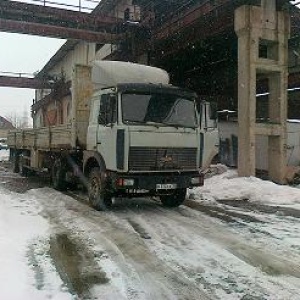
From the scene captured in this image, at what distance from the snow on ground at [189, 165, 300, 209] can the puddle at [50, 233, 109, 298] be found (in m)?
5.83

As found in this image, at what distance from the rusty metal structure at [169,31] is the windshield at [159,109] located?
21.5 ft

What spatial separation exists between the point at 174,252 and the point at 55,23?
14.9 meters

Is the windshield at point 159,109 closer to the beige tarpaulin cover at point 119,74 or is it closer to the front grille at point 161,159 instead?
the front grille at point 161,159

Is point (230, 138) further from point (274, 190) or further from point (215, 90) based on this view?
point (274, 190)

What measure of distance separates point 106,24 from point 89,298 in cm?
1668

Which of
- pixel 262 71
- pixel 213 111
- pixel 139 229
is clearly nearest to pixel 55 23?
pixel 262 71

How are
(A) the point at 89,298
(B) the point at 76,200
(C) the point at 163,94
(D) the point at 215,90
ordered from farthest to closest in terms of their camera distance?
(D) the point at 215,90, (B) the point at 76,200, (C) the point at 163,94, (A) the point at 89,298

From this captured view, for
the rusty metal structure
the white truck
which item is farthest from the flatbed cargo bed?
the rusty metal structure

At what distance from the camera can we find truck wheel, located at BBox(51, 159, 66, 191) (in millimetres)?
12977

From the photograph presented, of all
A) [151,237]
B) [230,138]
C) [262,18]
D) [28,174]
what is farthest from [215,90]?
[151,237]

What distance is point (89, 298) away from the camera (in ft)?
15.3

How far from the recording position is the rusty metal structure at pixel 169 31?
52.6 feet

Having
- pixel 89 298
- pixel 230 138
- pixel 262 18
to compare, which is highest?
pixel 262 18

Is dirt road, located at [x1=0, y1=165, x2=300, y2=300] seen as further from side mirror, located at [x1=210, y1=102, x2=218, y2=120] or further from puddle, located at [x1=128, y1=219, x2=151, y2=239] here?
side mirror, located at [x1=210, y1=102, x2=218, y2=120]
